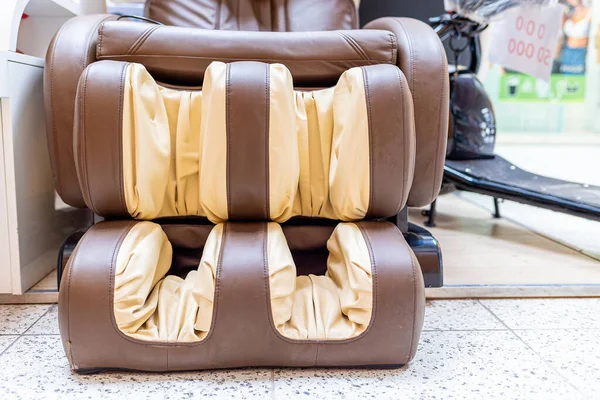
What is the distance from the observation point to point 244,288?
3.13 feet

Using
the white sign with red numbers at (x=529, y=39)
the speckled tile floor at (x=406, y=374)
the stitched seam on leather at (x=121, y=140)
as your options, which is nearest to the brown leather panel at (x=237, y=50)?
the stitched seam on leather at (x=121, y=140)

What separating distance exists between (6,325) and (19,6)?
2.51 ft

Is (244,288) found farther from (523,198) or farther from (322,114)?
(523,198)

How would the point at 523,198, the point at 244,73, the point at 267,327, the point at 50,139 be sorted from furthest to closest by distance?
1. the point at 523,198
2. the point at 50,139
3. the point at 244,73
4. the point at 267,327

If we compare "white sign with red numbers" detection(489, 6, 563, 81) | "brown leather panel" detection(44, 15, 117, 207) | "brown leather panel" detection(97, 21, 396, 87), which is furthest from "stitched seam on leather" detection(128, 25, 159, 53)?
"white sign with red numbers" detection(489, 6, 563, 81)

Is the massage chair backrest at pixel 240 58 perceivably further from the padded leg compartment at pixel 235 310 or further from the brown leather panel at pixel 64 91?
the padded leg compartment at pixel 235 310

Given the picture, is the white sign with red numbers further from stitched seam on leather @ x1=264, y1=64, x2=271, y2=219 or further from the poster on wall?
the poster on wall

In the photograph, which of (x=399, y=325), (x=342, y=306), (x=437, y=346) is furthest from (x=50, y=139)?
(x=437, y=346)

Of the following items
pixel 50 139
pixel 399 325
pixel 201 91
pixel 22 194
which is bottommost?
pixel 399 325

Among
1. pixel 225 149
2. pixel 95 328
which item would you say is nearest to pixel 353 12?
pixel 225 149

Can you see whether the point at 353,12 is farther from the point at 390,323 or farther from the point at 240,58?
the point at 390,323

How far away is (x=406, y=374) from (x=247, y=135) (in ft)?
1.86

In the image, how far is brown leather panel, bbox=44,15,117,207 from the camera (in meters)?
1.17

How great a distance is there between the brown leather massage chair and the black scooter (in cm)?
74
